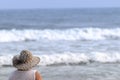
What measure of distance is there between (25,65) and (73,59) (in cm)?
843

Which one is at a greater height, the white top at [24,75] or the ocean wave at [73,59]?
the white top at [24,75]

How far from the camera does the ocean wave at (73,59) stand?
12.5m

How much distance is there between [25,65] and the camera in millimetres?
4672

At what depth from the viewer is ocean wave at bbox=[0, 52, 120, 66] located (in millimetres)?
12547

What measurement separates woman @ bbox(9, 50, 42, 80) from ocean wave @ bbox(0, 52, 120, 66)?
24.4 ft

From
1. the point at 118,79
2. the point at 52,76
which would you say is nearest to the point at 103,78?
the point at 118,79

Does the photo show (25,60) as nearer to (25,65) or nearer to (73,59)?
(25,65)

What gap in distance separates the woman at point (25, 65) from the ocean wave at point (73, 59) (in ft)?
24.4

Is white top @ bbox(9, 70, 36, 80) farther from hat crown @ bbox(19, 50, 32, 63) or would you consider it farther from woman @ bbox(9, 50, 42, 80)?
hat crown @ bbox(19, 50, 32, 63)

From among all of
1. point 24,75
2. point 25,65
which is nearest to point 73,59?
point 24,75

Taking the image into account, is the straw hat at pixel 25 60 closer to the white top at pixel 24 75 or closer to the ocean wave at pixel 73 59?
the white top at pixel 24 75

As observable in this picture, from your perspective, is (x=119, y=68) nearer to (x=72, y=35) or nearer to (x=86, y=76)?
(x=86, y=76)

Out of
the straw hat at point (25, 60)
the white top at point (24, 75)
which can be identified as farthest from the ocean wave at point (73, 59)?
the straw hat at point (25, 60)

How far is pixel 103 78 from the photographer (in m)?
9.95
